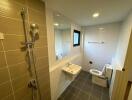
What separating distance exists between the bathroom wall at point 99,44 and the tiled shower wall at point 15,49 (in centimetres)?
242

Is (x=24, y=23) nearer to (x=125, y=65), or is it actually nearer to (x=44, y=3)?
(x=44, y=3)

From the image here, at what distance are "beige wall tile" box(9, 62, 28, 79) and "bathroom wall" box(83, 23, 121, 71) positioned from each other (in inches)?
111

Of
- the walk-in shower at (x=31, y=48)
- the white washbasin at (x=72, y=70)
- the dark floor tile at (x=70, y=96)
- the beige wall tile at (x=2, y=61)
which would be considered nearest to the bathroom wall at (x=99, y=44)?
the white washbasin at (x=72, y=70)

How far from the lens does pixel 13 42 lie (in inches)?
33.9

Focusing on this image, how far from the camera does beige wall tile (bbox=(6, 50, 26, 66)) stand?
0.84 metres

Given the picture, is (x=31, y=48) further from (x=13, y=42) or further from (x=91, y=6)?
(x=91, y=6)

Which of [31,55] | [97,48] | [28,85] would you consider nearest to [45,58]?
[31,55]

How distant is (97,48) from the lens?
3002 millimetres

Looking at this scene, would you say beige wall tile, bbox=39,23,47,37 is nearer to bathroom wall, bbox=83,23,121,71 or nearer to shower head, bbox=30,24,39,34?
shower head, bbox=30,24,39,34

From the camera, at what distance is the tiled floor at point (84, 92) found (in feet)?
6.37

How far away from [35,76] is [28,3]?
3.86ft

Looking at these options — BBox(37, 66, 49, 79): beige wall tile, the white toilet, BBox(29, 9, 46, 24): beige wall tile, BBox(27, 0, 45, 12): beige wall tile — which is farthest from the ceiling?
the white toilet

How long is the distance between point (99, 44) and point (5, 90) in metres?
3.15

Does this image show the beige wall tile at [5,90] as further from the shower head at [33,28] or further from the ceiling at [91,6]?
the ceiling at [91,6]
